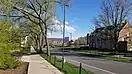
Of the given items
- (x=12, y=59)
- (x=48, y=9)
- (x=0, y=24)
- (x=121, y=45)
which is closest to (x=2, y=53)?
(x=0, y=24)

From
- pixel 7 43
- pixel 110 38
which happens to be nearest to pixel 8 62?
pixel 7 43

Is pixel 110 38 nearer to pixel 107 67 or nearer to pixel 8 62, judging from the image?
pixel 107 67

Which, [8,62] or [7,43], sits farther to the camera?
[8,62]

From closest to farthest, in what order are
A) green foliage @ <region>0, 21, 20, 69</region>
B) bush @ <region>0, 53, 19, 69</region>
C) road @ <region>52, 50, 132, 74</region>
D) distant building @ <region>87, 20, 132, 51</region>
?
green foliage @ <region>0, 21, 20, 69</region> → bush @ <region>0, 53, 19, 69</region> → road @ <region>52, 50, 132, 74</region> → distant building @ <region>87, 20, 132, 51</region>

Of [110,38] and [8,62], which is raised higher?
[110,38]

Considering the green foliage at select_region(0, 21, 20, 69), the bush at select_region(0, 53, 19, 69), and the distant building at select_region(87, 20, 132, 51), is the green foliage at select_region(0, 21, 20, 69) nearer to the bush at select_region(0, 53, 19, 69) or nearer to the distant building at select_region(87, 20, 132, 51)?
the bush at select_region(0, 53, 19, 69)

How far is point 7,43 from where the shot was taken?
1953cm

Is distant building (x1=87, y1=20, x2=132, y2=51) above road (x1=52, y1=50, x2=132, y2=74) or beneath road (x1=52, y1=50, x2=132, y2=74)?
above

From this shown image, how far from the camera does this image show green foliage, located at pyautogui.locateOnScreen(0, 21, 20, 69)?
1831cm

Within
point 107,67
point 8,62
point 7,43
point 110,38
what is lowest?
point 107,67

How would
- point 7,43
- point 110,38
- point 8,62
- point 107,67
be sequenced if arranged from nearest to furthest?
point 7,43
point 8,62
point 107,67
point 110,38

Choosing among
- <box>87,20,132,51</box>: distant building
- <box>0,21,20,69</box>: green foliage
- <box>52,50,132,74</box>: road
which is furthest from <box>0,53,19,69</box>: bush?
<box>87,20,132,51</box>: distant building

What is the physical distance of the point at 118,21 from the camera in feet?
221

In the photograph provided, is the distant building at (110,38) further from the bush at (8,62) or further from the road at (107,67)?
the bush at (8,62)
